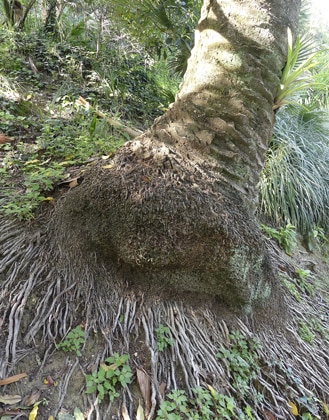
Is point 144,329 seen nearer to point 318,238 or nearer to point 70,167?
point 70,167

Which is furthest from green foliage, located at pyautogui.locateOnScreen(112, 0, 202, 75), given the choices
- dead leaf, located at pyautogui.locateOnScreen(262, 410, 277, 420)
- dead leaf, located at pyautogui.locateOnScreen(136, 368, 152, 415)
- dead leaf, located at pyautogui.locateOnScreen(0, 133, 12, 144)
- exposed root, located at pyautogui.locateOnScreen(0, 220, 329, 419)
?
dead leaf, located at pyautogui.locateOnScreen(262, 410, 277, 420)

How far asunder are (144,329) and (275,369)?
2.75 ft

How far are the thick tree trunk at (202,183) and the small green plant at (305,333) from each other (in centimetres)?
61

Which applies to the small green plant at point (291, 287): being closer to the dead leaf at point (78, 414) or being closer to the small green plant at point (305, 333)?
the small green plant at point (305, 333)

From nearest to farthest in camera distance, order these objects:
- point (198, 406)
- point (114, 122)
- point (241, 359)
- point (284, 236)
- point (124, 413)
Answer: point (124, 413), point (198, 406), point (241, 359), point (284, 236), point (114, 122)

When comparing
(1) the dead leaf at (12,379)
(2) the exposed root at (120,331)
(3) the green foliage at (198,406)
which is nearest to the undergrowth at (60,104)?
(2) the exposed root at (120,331)

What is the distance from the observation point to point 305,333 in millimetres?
2348

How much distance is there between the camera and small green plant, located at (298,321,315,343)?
2.32 meters

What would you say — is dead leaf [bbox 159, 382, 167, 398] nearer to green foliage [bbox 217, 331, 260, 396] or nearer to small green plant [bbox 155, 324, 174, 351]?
small green plant [bbox 155, 324, 174, 351]

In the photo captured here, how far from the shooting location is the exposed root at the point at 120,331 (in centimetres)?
161

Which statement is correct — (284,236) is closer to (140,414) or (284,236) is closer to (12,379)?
(140,414)

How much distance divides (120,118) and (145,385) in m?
3.20

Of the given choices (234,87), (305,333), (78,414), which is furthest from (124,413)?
(234,87)

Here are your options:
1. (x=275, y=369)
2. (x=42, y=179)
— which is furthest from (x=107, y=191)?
(x=275, y=369)
